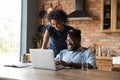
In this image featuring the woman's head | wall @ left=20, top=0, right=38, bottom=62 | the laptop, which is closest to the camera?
the laptop

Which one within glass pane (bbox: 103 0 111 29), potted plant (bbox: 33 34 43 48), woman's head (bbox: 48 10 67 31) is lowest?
potted plant (bbox: 33 34 43 48)

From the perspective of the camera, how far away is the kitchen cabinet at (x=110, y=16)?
14.3 ft

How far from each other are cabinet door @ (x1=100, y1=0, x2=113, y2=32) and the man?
6.68 feet

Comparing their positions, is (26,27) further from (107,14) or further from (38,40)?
(107,14)

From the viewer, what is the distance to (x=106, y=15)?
14.8ft

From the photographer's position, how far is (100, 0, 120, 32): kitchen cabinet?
14.3 ft

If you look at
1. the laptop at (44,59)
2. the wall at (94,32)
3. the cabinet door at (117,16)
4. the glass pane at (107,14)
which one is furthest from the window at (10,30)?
the laptop at (44,59)

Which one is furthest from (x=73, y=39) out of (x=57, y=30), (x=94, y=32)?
(x=94, y=32)

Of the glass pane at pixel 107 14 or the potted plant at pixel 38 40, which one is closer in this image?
the glass pane at pixel 107 14

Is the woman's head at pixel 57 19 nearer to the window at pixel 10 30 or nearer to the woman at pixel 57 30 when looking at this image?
the woman at pixel 57 30

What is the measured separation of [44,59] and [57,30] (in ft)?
3.10

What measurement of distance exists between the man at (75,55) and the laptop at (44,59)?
0.66ft

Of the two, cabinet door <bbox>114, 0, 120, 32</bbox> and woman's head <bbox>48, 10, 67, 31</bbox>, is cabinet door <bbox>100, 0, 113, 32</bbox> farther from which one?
woman's head <bbox>48, 10, 67, 31</bbox>

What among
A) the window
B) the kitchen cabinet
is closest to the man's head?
the kitchen cabinet
